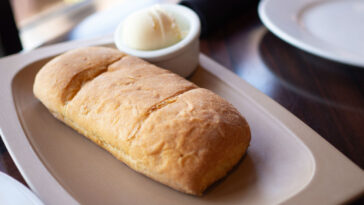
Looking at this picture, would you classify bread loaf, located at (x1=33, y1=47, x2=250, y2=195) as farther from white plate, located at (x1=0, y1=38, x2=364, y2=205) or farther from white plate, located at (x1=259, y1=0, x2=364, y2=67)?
white plate, located at (x1=259, y1=0, x2=364, y2=67)

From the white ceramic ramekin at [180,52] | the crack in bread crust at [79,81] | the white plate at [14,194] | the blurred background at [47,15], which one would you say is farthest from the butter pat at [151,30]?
the blurred background at [47,15]

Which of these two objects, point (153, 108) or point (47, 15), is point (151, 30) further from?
point (47, 15)

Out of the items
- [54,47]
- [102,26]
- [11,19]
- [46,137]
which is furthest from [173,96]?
[11,19]

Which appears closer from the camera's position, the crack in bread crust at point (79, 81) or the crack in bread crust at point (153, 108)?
the crack in bread crust at point (153, 108)

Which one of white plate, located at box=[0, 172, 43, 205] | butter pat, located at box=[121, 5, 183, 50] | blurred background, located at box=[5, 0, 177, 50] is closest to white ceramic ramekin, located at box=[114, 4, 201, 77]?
butter pat, located at box=[121, 5, 183, 50]

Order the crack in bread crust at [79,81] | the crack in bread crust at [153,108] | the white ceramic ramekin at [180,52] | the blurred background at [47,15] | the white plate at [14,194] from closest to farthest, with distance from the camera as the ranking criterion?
the white plate at [14,194] → the crack in bread crust at [153,108] → the crack in bread crust at [79,81] → the white ceramic ramekin at [180,52] → the blurred background at [47,15]

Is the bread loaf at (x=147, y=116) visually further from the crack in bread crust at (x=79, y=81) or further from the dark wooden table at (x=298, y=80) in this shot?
the dark wooden table at (x=298, y=80)

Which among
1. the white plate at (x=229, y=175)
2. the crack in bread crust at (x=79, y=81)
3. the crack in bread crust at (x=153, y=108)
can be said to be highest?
the crack in bread crust at (x=79, y=81)
